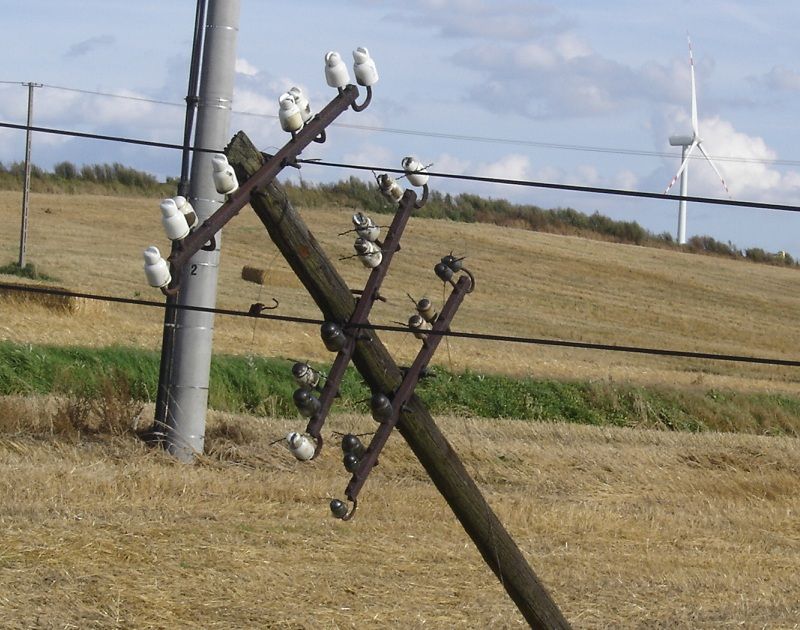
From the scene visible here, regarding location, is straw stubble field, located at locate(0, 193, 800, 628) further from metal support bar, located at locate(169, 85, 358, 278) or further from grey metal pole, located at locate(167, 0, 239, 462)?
metal support bar, located at locate(169, 85, 358, 278)

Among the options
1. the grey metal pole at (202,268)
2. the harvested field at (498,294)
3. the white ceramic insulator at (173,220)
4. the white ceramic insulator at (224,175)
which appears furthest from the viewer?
the harvested field at (498,294)

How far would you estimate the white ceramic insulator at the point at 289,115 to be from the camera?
5.64 metres

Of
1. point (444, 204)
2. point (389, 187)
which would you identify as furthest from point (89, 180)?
point (389, 187)

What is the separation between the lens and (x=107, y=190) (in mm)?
57844

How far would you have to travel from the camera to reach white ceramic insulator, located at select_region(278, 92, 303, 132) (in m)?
5.64

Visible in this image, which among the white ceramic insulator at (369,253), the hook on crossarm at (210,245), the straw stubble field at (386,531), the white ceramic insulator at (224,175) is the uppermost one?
the white ceramic insulator at (224,175)

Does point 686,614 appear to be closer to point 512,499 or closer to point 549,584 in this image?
point 549,584

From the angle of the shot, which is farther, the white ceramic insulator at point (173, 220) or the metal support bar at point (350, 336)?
the metal support bar at point (350, 336)

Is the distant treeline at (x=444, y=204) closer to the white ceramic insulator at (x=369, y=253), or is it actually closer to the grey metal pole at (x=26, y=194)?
the grey metal pole at (x=26, y=194)

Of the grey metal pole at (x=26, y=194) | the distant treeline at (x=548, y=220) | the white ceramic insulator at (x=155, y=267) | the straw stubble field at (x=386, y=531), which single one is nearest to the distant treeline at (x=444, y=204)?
the distant treeline at (x=548, y=220)

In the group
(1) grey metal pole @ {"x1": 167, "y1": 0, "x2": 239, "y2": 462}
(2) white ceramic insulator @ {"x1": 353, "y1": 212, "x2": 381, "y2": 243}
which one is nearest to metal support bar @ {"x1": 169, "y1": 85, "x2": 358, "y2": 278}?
(2) white ceramic insulator @ {"x1": 353, "y1": 212, "x2": 381, "y2": 243}

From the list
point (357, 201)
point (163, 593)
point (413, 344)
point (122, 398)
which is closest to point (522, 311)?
point (413, 344)

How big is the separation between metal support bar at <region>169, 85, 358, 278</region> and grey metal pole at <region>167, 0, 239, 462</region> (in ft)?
21.8

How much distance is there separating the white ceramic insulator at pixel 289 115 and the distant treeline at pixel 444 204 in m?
45.8
